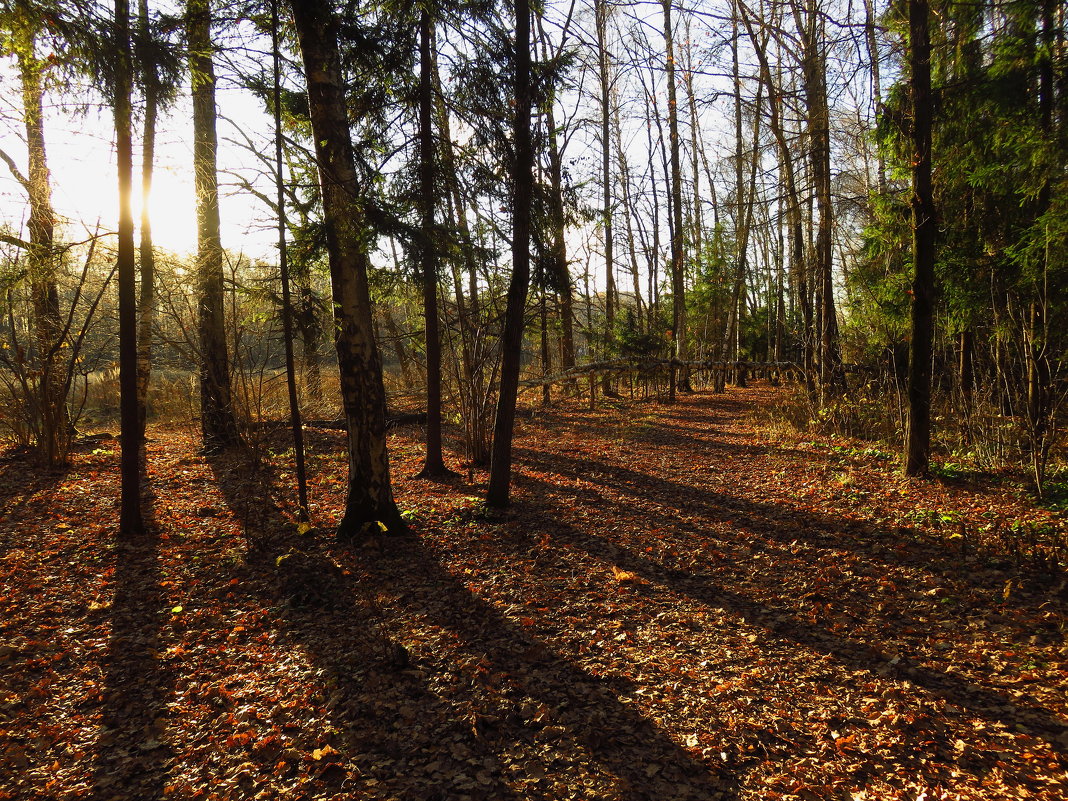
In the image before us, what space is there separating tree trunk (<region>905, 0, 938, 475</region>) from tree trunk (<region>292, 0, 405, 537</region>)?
6.83m

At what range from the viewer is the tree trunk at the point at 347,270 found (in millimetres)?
5945

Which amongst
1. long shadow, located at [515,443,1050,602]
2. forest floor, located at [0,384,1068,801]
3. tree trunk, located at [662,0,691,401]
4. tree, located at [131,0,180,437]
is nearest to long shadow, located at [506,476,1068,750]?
forest floor, located at [0,384,1068,801]

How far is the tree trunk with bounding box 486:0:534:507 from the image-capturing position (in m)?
6.70

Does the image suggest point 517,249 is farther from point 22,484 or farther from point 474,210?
point 22,484

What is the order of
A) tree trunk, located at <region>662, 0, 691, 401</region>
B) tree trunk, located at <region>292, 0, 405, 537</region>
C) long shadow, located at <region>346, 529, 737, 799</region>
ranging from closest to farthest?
long shadow, located at <region>346, 529, 737, 799</region>
tree trunk, located at <region>292, 0, 405, 537</region>
tree trunk, located at <region>662, 0, 691, 401</region>

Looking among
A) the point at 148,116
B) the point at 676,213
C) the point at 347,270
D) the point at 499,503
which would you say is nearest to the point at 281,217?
the point at 347,270

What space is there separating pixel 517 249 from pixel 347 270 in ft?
6.83

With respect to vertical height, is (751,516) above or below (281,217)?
below

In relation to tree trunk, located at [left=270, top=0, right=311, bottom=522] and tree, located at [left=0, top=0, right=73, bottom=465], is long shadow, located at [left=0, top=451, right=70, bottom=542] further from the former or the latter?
tree trunk, located at [left=270, top=0, right=311, bottom=522]

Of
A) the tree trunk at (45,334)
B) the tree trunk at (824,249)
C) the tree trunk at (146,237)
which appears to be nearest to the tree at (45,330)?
the tree trunk at (45,334)

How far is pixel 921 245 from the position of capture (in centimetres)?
718

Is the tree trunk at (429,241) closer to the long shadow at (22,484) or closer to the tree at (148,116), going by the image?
the tree at (148,116)

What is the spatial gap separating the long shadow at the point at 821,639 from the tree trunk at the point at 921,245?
13.9ft

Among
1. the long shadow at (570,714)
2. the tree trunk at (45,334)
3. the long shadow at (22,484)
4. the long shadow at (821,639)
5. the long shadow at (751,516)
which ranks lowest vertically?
the long shadow at (570,714)
